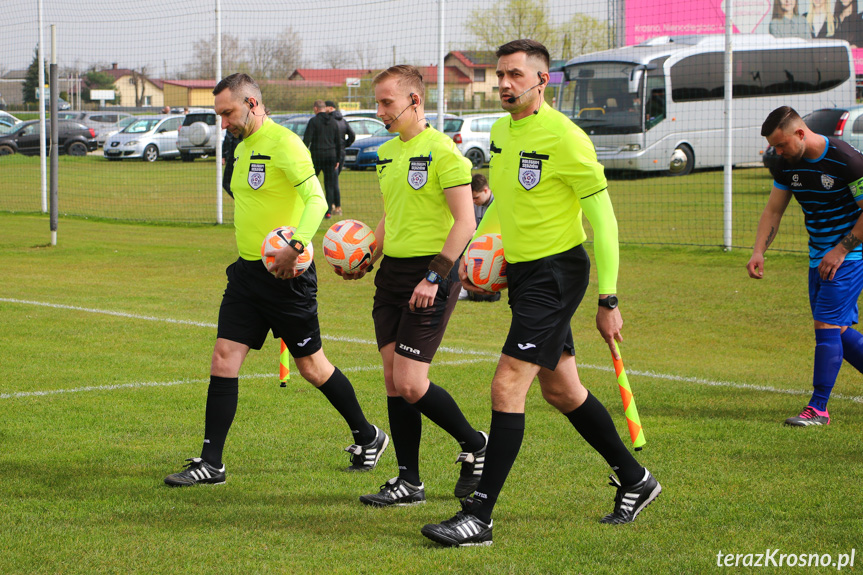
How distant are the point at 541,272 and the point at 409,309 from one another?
0.74 meters

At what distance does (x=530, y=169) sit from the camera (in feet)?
14.3

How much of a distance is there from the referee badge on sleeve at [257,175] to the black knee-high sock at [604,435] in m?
2.09

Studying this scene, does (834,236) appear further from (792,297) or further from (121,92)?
(121,92)

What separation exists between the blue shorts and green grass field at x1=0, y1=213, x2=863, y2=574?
0.67m

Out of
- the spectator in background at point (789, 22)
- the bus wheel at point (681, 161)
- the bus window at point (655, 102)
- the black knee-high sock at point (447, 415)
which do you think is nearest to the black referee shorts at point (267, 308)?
the black knee-high sock at point (447, 415)

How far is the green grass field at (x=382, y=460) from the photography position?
13.6ft

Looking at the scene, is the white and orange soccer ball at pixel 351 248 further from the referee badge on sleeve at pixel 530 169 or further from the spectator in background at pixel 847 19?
the spectator in background at pixel 847 19

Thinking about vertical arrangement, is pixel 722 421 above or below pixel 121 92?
below

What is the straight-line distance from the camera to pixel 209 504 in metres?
4.81

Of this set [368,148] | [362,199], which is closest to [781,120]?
[362,199]

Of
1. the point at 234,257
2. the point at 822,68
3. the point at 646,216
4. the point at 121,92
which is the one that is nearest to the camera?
the point at 234,257

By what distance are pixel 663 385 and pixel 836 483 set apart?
2434 millimetres

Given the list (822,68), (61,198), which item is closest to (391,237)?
(61,198)

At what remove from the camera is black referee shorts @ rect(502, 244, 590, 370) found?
14.1ft
